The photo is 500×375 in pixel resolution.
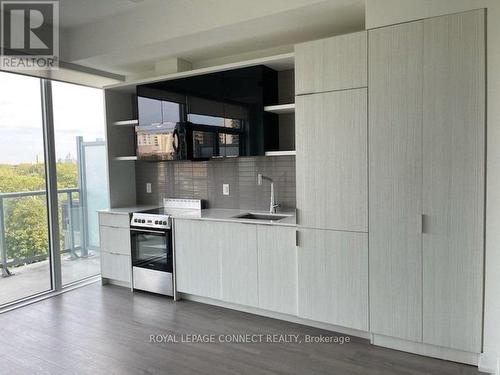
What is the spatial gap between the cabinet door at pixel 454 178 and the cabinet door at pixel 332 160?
0.45 metres

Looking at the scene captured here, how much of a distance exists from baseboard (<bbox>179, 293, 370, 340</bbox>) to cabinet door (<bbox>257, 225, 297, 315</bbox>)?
0.13m

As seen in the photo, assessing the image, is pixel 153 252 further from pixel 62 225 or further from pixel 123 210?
pixel 62 225

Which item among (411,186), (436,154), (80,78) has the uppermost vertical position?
(80,78)

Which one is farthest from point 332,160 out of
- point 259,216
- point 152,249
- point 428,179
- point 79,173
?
point 79,173

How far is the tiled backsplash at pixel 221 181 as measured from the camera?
377 cm

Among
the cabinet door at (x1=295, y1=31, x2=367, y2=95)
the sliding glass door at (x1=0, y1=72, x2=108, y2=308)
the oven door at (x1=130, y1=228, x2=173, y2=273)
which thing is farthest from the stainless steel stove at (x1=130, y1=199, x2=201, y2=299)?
the cabinet door at (x1=295, y1=31, x2=367, y2=95)

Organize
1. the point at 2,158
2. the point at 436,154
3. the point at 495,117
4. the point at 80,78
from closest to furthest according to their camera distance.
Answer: the point at 495,117 < the point at 436,154 < the point at 2,158 < the point at 80,78

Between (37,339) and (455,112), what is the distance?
3628mm

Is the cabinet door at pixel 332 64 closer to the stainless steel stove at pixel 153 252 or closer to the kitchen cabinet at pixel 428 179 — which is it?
the kitchen cabinet at pixel 428 179

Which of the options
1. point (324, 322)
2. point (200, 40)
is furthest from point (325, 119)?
point (324, 322)

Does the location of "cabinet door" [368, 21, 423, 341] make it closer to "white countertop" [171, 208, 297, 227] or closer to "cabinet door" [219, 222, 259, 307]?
"white countertop" [171, 208, 297, 227]

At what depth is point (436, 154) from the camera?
2.47 m

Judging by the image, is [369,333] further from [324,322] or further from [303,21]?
[303,21]

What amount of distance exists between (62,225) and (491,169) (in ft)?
14.3
